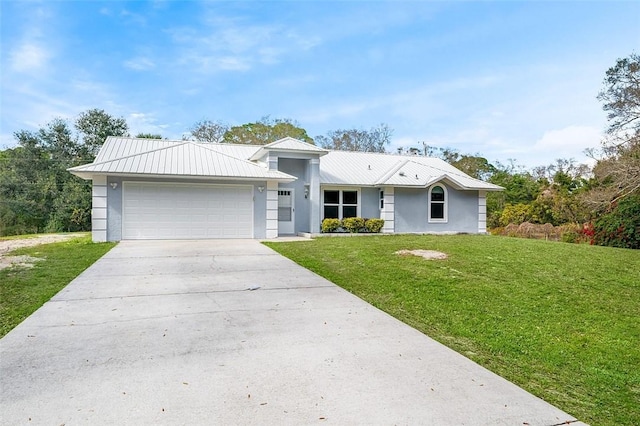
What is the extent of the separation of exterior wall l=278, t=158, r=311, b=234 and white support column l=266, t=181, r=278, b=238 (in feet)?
6.76

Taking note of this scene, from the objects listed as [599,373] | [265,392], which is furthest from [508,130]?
[265,392]

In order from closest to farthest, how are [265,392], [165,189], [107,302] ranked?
[265,392] → [107,302] → [165,189]

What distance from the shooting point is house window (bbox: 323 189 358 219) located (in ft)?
60.0

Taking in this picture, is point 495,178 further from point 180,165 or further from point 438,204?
point 180,165

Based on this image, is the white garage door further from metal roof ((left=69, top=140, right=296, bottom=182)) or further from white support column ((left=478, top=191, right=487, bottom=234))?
white support column ((left=478, top=191, right=487, bottom=234))

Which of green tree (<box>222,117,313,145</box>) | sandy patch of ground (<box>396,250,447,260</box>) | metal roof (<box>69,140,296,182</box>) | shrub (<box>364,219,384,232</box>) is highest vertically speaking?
green tree (<box>222,117,313,145</box>)

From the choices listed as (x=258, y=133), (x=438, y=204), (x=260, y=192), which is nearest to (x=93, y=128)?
(x=258, y=133)

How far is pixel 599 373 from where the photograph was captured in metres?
3.74

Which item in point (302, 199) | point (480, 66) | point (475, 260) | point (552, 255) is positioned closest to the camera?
point (475, 260)

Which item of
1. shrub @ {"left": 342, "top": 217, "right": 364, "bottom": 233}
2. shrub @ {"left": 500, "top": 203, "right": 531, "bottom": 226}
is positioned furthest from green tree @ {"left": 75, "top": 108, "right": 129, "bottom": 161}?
shrub @ {"left": 500, "top": 203, "right": 531, "bottom": 226}

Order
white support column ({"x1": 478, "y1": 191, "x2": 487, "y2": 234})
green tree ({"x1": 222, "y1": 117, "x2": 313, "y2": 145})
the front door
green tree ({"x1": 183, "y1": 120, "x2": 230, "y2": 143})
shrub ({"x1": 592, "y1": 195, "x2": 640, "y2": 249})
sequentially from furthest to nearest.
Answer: green tree ({"x1": 183, "y1": 120, "x2": 230, "y2": 143})
green tree ({"x1": 222, "y1": 117, "x2": 313, "y2": 145})
white support column ({"x1": 478, "y1": 191, "x2": 487, "y2": 234})
the front door
shrub ({"x1": 592, "y1": 195, "x2": 640, "y2": 249})

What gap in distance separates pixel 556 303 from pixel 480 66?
43.8 ft

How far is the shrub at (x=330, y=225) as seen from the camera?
670 inches

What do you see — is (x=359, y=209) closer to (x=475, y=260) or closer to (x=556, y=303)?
(x=475, y=260)
